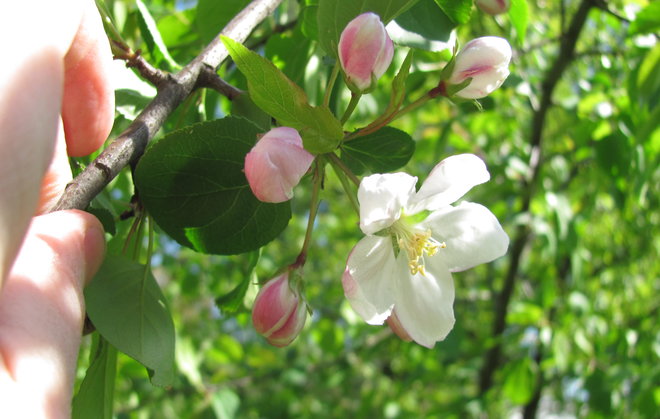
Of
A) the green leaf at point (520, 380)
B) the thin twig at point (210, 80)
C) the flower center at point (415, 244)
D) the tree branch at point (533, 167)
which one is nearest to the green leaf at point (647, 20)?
the tree branch at point (533, 167)

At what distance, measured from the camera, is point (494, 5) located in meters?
1.04

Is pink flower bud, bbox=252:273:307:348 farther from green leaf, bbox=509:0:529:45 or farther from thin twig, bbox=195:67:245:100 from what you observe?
green leaf, bbox=509:0:529:45

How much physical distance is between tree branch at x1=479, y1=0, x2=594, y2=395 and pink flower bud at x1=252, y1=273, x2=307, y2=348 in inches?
47.9

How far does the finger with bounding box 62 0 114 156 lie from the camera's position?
0.70m

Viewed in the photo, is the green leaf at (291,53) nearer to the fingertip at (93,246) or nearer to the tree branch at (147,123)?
the tree branch at (147,123)

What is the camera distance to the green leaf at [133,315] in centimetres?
71

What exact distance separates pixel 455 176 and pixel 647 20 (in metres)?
0.89

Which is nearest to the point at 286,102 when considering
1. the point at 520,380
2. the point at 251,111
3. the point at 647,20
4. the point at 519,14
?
the point at 251,111

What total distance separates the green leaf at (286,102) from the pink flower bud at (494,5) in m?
0.46

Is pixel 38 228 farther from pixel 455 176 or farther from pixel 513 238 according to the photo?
pixel 513 238

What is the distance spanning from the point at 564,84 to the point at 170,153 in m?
2.96

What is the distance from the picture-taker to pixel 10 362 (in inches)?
19.9

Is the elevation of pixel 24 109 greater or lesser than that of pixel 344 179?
greater

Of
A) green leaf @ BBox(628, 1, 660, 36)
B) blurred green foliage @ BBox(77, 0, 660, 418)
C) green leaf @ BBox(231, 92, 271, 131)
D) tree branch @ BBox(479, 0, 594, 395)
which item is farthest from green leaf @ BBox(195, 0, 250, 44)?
tree branch @ BBox(479, 0, 594, 395)
